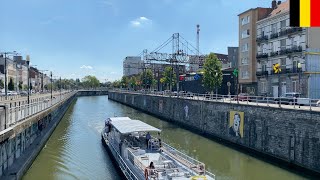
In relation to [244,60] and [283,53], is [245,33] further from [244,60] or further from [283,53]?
[283,53]

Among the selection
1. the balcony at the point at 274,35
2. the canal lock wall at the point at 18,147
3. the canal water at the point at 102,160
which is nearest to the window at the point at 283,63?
the balcony at the point at 274,35

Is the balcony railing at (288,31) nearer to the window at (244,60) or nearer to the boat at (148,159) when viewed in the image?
the window at (244,60)

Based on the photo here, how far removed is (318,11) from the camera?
7438 millimetres

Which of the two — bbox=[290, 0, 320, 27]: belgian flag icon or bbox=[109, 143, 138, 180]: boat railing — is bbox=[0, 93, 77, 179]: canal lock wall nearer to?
bbox=[109, 143, 138, 180]: boat railing

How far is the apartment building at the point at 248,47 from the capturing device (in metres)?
63.2

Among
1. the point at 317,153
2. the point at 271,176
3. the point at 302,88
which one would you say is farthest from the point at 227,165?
the point at 302,88

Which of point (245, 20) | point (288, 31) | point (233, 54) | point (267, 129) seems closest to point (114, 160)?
point (267, 129)

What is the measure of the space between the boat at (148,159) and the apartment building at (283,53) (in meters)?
29.8

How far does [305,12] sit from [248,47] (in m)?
59.6

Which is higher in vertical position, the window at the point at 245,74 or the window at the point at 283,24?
the window at the point at 283,24

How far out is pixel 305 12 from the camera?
747 centimetres

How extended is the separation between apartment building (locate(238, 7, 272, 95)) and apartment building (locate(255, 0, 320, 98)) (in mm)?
1647

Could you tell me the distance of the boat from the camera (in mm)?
19359

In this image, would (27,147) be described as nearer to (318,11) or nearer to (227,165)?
(227,165)
